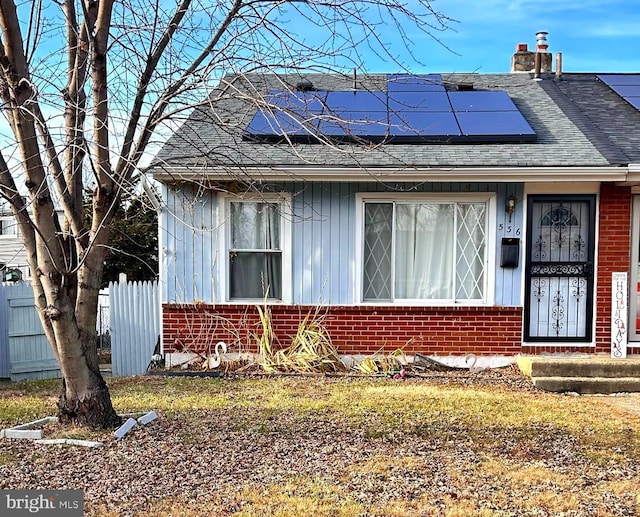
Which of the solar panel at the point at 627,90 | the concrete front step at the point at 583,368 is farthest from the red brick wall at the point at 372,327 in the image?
the solar panel at the point at 627,90

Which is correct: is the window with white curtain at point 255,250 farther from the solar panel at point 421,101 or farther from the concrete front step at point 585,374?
the concrete front step at point 585,374

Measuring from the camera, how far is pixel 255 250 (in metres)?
8.61

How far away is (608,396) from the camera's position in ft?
23.6

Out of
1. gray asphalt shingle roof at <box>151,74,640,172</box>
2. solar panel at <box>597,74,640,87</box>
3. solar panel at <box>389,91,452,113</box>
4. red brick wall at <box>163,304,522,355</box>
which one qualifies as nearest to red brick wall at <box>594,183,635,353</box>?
gray asphalt shingle roof at <box>151,74,640,172</box>

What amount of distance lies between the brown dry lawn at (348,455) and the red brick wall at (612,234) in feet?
6.82

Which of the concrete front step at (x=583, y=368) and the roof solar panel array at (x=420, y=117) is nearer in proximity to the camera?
the concrete front step at (x=583, y=368)

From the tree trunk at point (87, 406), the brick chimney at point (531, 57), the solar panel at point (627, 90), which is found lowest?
the tree trunk at point (87, 406)

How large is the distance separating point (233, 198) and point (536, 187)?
170 inches

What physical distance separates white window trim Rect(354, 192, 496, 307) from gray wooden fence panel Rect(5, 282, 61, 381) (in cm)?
523

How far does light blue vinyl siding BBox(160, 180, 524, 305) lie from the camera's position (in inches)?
329

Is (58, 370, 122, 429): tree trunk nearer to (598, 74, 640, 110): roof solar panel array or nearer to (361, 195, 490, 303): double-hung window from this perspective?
(361, 195, 490, 303): double-hung window

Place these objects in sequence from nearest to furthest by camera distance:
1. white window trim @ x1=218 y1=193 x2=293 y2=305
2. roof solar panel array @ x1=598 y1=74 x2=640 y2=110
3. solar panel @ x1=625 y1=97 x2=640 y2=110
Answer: white window trim @ x1=218 y1=193 x2=293 y2=305 → solar panel @ x1=625 y1=97 x2=640 y2=110 → roof solar panel array @ x1=598 y1=74 x2=640 y2=110

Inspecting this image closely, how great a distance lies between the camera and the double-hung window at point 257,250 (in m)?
A: 8.58

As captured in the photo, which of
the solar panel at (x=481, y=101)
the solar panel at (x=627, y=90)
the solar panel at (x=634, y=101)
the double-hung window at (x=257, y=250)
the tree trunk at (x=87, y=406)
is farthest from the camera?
the solar panel at (x=627, y=90)
